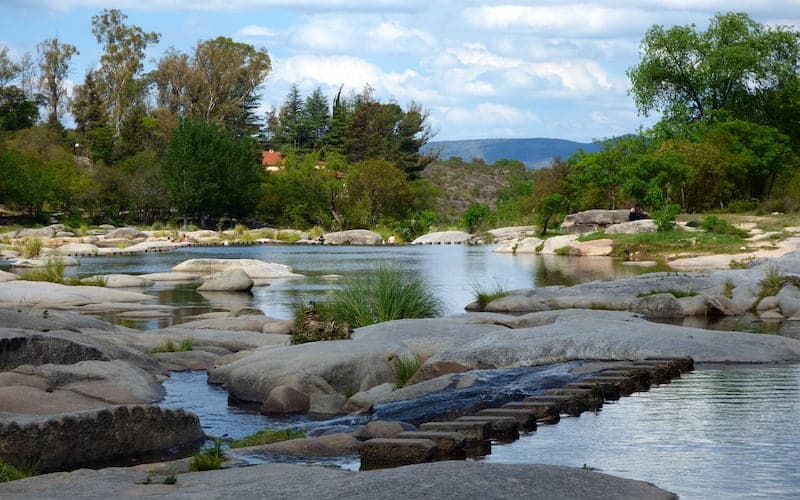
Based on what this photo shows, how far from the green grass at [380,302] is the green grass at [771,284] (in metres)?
6.32

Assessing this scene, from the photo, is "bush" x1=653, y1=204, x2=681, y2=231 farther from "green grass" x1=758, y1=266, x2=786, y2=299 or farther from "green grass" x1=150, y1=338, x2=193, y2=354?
"green grass" x1=150, y1=338, x2=193, y2=354

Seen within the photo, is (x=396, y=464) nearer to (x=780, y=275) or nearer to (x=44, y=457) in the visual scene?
(x=44, y=457)

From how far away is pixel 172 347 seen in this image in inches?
529

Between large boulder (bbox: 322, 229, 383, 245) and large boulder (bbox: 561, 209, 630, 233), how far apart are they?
1213cm

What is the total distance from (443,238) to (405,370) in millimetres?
46209

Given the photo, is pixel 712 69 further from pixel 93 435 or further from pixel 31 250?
pixel 93 435

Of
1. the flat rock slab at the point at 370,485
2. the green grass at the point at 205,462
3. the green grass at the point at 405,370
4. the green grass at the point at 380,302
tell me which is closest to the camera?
the flat rock slab at the point at 370,485

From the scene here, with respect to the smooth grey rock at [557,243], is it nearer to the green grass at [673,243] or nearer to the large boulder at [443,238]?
the green grass at [673,243]

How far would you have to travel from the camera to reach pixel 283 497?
4836 mm

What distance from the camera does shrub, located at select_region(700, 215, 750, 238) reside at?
3547 centimetres

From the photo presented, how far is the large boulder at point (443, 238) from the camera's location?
55.8m

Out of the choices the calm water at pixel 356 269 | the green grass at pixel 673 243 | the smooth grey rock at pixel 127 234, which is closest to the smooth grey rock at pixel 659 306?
the calm water at pixel 356 269

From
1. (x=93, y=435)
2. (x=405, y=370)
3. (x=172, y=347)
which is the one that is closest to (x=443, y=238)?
(x=172, y=347)

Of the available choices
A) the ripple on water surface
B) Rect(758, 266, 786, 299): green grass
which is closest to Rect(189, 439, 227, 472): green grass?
the ripple on water surface
